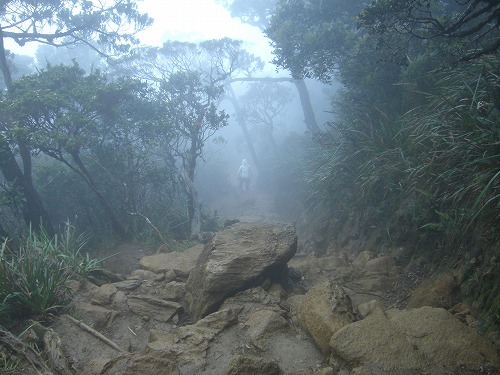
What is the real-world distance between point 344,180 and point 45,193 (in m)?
8.45

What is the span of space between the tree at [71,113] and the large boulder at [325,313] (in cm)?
657

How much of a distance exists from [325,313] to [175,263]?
3.49 meters

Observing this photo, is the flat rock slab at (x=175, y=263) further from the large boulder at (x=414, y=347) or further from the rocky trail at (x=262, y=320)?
the large boulder at (x=414, y=347)

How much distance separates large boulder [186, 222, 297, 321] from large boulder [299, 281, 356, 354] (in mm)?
1182

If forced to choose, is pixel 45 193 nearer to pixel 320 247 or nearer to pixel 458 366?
pixel 320 247

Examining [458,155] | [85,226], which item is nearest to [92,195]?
[85,226]

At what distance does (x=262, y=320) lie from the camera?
142 inches

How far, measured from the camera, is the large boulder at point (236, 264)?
446 cm

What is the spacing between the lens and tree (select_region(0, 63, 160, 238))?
7383mm

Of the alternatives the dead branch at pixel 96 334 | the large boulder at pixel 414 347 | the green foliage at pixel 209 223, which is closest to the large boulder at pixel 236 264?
the dead branch at pixel 96 334

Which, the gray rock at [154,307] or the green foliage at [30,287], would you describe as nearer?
the green foliage at [30,287]

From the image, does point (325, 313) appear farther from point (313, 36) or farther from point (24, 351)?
point (313, 36)

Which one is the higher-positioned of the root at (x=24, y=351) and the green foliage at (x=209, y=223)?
the root at (x=24, y=351)

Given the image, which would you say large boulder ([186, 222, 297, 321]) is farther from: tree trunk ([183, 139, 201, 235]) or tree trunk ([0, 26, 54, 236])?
tree trunk ([0, 26, 54, 236])
